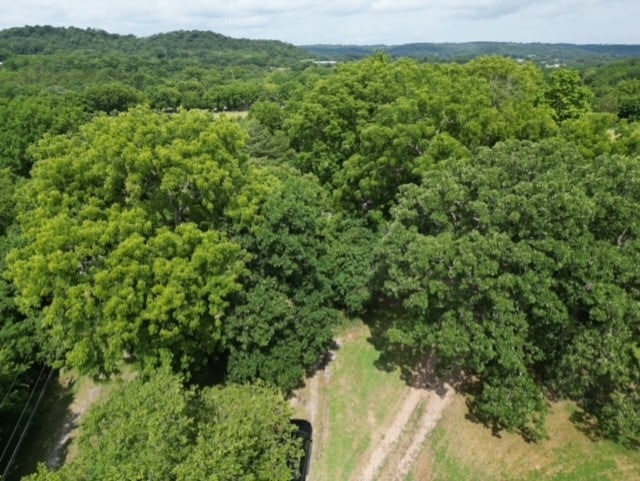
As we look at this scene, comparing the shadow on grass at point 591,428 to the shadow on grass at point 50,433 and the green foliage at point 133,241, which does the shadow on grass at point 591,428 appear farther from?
the shadow on grass at point 50,433

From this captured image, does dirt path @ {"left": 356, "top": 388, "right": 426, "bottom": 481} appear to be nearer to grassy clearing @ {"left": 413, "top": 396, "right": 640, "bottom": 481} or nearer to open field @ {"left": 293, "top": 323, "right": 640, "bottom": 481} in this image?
open field @ {"left": 293, "top": 323, "right": 640, "bottom": 481}

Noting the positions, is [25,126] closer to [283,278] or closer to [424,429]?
[283,278]

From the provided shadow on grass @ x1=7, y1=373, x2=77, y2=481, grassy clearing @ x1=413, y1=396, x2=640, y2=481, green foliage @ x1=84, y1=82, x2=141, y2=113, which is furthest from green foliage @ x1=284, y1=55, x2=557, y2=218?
green foliage @ x1=84, y1=82, x2=141, y2=113

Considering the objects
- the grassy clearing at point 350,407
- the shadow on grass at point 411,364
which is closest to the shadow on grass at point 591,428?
the shadow on grass at point 411,364

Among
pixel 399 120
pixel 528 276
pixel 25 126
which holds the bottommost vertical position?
pixel 528 276

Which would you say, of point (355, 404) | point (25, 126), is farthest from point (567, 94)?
point (25, 126)

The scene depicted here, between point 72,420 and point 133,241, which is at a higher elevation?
point 133,241

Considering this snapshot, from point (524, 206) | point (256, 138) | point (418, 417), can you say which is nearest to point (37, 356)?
point (418, 417)

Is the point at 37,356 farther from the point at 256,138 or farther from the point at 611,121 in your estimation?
the point at 611,121
